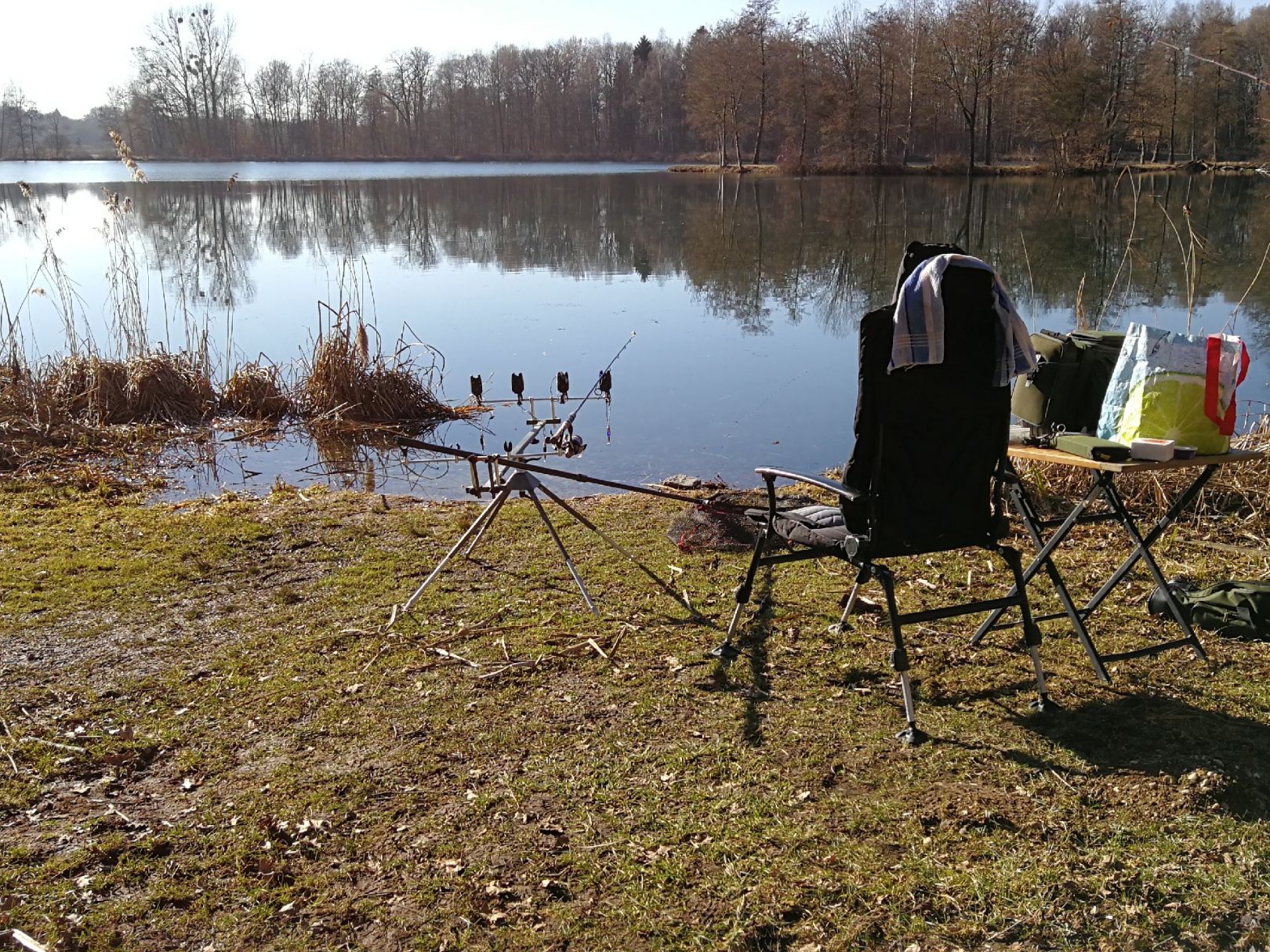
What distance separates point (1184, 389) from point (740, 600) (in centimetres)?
167

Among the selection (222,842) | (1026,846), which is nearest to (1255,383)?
(1026,846)

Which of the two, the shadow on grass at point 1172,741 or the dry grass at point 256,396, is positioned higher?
the dry grass at point 256,396

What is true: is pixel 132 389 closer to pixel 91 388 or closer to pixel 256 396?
pixel 91 388

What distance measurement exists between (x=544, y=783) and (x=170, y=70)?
61853mm

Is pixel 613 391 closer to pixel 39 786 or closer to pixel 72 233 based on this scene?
pixel 39 786

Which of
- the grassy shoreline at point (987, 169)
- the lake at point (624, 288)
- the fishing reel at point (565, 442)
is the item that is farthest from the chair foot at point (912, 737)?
the grassy shoreline at point (987, 169)

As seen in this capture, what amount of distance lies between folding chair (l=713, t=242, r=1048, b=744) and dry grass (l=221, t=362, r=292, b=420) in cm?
688

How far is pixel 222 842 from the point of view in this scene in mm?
2574

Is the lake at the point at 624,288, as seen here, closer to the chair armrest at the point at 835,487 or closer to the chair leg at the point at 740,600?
the chair leg at the point at 740,600

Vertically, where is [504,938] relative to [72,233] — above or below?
below

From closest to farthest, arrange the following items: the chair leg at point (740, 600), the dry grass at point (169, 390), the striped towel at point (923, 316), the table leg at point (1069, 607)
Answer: the striped towel at point (923, 316) → the table leg at point (1069, 607) → the chair leg at point (740, 600) → the dry grass at point (169, 390)

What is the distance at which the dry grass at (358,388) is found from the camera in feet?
28.7

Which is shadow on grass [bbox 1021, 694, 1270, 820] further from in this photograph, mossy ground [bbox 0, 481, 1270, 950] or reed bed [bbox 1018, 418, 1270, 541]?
→ reed bed [bbox 1018, 418, 1270, 541]

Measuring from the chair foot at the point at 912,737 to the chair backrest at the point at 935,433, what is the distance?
1.76ft
